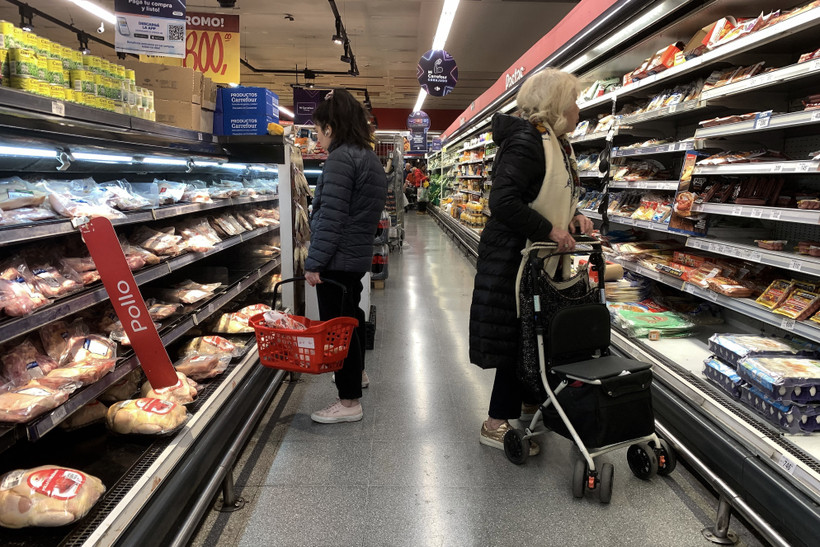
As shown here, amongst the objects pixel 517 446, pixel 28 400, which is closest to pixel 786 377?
pixel 517 446

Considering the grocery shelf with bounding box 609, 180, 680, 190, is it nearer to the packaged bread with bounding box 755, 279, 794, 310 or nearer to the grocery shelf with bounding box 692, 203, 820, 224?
the grocery shelf with bounding box 692, 203, 820, 224

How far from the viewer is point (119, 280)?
72.2 inches

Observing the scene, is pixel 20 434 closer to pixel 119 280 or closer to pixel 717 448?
pixel 119 280

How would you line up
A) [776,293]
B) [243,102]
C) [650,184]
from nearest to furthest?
1. [776,293]
2. [650,184]
3. [243,102]

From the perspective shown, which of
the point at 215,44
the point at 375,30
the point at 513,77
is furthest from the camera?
the point at 375,30

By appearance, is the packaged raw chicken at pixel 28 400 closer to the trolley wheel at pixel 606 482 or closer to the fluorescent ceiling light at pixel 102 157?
the fluorescent ceiling light at pixel 102 157

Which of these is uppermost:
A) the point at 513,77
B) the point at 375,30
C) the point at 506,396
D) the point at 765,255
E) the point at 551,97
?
the point at 375,30

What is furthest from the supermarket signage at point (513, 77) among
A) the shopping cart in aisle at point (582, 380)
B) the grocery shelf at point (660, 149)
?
the shopping cart in aisle at point (582, 380)

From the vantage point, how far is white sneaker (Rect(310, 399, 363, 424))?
3.10 metres

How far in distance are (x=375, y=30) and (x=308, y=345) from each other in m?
11.7

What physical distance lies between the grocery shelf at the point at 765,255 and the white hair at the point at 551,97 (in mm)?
1020

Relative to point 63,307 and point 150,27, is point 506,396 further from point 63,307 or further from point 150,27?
point 150,27

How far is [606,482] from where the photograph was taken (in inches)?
91.1

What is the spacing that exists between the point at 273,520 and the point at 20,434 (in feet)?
3.59
